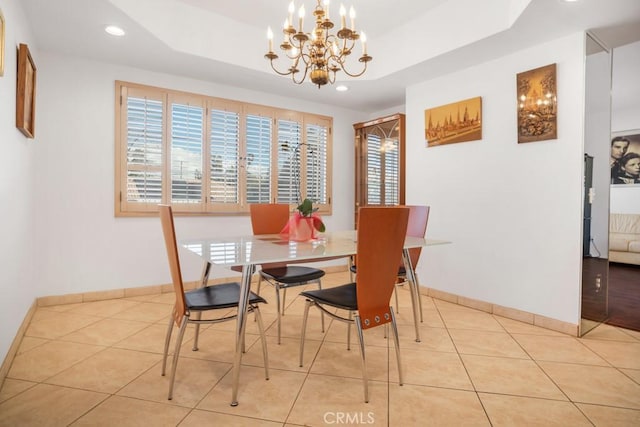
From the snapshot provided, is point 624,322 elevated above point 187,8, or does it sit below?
below

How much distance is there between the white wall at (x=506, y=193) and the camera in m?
2.57

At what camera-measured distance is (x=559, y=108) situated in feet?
8.56

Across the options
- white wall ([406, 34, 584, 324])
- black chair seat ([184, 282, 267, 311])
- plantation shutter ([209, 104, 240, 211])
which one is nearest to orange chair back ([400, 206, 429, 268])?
white wall ([406, 34, 584, 324])

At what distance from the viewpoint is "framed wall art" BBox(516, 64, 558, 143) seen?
2.63m

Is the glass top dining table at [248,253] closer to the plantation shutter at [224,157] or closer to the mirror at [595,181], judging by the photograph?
the mirror at [595,181]

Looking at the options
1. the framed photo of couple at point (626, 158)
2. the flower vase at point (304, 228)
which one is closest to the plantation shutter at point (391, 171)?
the flower vase at point (304, 228)

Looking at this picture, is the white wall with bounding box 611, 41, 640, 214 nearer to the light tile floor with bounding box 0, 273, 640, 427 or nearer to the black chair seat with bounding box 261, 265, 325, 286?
the light tile floor with bounding box 0, 273, 640, 427

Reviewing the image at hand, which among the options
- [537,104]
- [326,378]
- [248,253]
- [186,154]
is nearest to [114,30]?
[186,154]

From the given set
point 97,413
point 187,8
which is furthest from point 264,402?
point 187,8

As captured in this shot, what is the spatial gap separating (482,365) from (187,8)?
11.6 ft

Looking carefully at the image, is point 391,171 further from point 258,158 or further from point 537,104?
point 537,104

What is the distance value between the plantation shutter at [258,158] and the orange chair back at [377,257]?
8.72ft

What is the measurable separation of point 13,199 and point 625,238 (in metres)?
7.34

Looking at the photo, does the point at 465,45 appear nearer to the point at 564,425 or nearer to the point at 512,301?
the point at 512,301
